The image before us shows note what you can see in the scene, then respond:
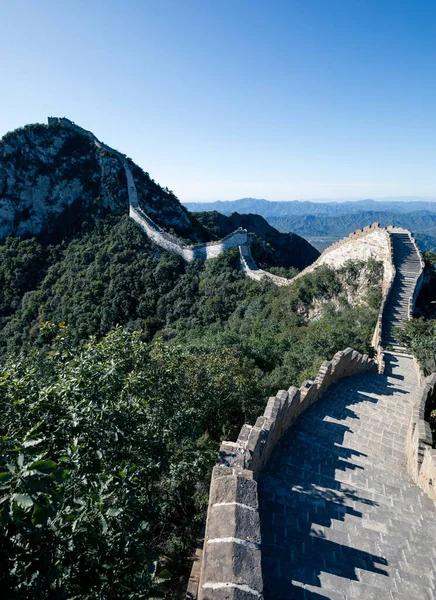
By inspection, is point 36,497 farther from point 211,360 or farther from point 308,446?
point 211,360

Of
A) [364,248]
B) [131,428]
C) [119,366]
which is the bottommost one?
[131,428]

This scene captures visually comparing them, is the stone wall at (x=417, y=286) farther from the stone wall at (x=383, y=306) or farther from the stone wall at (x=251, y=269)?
the stone wall at (x=251, y=269)

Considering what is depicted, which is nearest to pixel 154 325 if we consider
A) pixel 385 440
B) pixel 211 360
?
pixel 211 360

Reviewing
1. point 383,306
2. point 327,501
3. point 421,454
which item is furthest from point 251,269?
point 327,501

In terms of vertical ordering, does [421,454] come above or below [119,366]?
below

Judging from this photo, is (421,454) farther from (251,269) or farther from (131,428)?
(251,269)

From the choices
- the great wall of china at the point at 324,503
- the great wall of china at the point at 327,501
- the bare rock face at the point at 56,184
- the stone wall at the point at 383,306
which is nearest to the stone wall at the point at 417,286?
the stone wall at the point at 383,306
